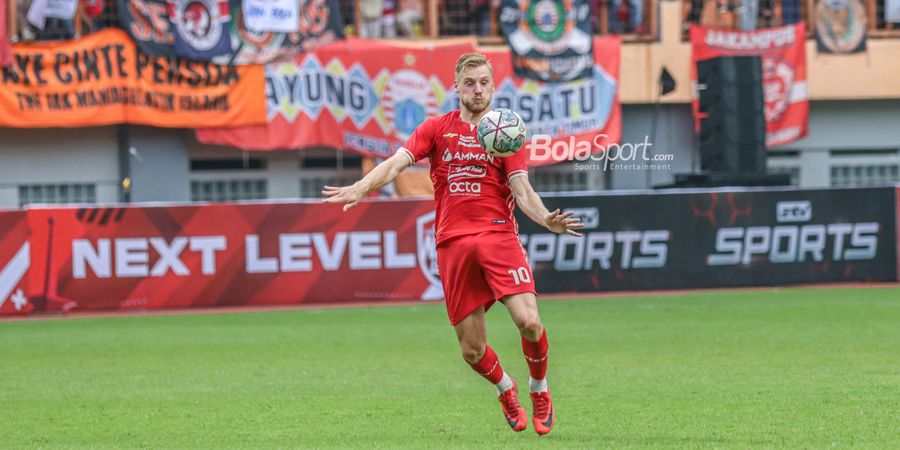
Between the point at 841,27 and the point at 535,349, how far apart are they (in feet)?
88.9

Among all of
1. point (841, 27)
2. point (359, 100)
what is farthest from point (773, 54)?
point (359, 100)

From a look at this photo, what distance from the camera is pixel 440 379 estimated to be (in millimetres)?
12977

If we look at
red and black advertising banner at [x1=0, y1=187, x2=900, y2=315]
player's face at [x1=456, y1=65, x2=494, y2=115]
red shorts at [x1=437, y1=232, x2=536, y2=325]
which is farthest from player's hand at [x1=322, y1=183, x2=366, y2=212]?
red and black advertising banner at [x1=0, y1=187, x2=900, y2=315]

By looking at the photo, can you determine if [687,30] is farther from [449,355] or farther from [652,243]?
[449,355]

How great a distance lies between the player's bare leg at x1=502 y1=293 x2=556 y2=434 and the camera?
8.90 meters

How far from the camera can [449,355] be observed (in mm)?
15297

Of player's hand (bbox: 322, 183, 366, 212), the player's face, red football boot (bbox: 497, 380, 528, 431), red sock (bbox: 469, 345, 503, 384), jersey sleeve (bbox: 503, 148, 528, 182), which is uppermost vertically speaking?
the player's face

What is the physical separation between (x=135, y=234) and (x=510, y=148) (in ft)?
50.0

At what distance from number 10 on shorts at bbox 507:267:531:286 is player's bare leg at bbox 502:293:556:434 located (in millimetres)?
91

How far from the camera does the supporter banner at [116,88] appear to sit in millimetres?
29375

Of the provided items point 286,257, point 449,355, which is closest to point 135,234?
point 286,257

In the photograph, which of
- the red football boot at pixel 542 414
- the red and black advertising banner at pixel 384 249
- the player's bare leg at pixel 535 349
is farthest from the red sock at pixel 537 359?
the red and black advertising banner at pixel 384 249

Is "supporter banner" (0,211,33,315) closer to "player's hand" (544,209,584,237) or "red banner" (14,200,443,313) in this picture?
"red banner" (14,200,443,313)

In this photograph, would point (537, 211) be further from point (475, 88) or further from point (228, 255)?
point (228, 255)
